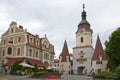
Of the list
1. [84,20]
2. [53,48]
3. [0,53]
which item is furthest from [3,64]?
[84,20]

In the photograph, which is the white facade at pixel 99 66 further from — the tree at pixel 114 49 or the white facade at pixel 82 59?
the tree at pixel 114 49

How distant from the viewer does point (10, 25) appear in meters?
52.5

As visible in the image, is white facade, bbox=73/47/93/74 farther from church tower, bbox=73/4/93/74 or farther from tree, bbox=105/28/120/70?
tree, bbox=105/28/120/70

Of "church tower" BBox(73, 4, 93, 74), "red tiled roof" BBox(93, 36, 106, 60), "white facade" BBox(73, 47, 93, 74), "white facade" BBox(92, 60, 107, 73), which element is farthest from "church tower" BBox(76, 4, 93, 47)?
"white facade" BBox(92, 60, 107, 73)

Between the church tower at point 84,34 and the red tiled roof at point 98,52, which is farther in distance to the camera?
the church tower at point 84,34

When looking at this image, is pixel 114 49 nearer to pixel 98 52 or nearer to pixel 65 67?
pixel 98 52

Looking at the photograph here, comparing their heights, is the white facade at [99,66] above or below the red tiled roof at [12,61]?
below

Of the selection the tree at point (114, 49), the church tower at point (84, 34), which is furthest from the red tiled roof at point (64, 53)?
the tree at point (114, 49)

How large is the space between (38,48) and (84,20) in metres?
21.9

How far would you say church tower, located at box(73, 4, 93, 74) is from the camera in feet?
211

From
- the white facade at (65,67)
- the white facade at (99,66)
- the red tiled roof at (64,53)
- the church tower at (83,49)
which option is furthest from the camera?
the red tiled roof at (64,53)

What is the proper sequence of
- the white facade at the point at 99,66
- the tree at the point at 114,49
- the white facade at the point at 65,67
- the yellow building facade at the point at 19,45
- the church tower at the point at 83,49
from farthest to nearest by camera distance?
the white facade at the point at 65,67 → the church tower at the point at 83,49 → the white facade at the point at 99,66 → the yellow building facade at the point at 19,45 → the tree at the point at 114,49

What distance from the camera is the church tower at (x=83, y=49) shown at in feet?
211

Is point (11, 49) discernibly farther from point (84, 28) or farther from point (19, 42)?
point (84, 28)
